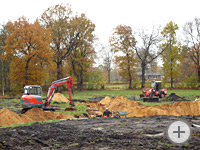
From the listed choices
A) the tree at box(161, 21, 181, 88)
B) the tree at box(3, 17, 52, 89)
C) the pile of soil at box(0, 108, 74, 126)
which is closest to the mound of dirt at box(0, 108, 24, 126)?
the pile of soil at box(0, 108, 74, 126)

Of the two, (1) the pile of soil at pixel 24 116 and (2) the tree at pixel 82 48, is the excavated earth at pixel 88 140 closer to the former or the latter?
(1) the pile of soil at pixel 24 116

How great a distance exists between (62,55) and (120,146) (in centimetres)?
3926

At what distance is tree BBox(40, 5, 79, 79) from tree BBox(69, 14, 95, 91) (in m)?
1.31

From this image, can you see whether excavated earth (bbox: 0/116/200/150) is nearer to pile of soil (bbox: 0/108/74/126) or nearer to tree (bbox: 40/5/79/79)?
pile of soil (bbox: 0/108/74/126)

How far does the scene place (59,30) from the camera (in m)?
44.0

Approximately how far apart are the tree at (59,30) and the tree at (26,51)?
211 inches

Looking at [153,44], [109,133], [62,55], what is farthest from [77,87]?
[109,133]

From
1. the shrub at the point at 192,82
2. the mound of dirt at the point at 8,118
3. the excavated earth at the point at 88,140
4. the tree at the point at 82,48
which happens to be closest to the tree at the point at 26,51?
the tree at the point at 82,48

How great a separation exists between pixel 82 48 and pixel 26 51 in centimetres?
1556

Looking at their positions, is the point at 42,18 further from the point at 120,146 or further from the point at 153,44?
the point at 120,146

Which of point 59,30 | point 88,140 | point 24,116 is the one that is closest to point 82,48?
point 59,30

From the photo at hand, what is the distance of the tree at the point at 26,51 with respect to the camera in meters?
35.8

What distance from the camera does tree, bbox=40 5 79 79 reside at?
43.9 meters

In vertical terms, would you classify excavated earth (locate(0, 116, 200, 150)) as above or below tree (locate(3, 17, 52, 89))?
below
